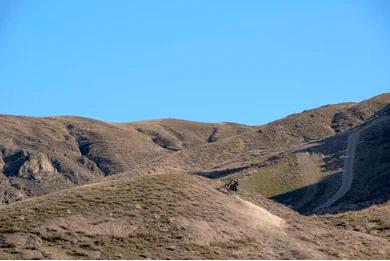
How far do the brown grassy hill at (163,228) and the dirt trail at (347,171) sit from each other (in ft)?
93.9

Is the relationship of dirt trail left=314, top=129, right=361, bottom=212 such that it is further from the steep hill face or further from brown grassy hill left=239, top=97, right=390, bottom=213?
the steep hill face

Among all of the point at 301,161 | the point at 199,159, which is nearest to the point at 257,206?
the point at 301,161

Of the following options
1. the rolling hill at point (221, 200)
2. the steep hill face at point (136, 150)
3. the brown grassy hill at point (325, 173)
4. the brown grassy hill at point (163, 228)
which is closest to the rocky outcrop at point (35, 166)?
the steep hill face at point (136, 150)

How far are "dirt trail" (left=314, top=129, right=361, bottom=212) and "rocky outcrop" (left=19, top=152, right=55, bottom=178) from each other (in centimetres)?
5844

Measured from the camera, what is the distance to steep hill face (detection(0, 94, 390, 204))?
91.8 metres

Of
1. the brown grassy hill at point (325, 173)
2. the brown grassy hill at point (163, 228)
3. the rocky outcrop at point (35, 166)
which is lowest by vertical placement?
the brown grassy hill at point (163, 228)

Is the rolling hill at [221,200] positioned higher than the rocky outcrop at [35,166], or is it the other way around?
the rocky outcrop at [35,166]

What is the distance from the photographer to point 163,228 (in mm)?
28781

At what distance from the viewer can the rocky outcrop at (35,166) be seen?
399 feet

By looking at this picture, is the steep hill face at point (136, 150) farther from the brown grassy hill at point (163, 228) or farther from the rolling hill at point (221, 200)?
the brown grassy hill at point (163, 228)

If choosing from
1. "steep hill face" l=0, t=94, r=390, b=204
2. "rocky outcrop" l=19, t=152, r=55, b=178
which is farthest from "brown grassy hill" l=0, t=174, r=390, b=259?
"rocky outcrop" l=19, t=152, r=55, b=178

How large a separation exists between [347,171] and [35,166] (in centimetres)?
6806

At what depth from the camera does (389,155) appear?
248ft

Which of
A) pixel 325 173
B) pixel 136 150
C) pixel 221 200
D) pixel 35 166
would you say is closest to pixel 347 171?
pixel 325 173
